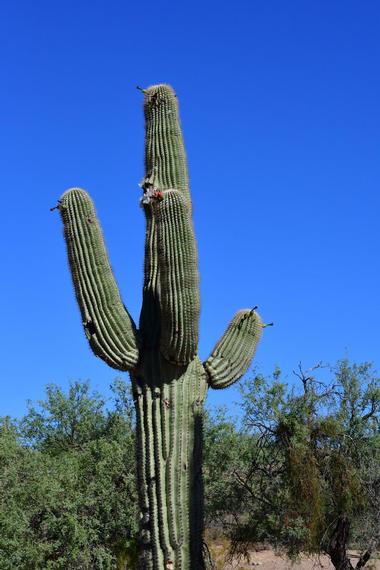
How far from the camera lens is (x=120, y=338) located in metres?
7.26

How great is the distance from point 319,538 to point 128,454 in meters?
4.14

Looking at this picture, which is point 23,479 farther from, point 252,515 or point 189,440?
point 189,440

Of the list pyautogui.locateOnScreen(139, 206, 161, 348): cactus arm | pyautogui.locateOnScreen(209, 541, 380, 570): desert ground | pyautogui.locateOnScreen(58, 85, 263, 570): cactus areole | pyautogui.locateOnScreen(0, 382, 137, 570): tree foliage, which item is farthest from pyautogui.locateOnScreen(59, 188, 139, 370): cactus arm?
pyautogui.locateOnScreen(209, 541, 380, 570): desert ground

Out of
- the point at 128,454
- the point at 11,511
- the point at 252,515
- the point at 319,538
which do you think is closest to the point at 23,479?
the point at 11,511

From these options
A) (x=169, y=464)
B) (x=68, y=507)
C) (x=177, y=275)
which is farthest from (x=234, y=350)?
(x=68, y=507)

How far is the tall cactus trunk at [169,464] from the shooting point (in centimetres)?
678

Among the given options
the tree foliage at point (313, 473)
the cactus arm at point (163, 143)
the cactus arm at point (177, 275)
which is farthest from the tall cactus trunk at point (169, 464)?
the tree foliage at point (313, 473)

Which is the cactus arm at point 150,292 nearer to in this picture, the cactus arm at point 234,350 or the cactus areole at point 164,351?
the cactus areole at point 164,351

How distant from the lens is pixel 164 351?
7.22 m

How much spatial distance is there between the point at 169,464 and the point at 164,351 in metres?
1.01

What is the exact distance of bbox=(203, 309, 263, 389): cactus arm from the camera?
299 inches

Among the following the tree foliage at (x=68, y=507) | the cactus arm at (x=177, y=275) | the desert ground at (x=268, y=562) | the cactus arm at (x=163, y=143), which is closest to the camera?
the cactus arm at (x=177, y=275)

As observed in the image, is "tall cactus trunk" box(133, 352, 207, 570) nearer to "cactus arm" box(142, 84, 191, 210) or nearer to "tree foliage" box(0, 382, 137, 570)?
"cactus arm" box(142, 84, 191, 210)

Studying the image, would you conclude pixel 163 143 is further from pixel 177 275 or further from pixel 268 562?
pixel 268 562
